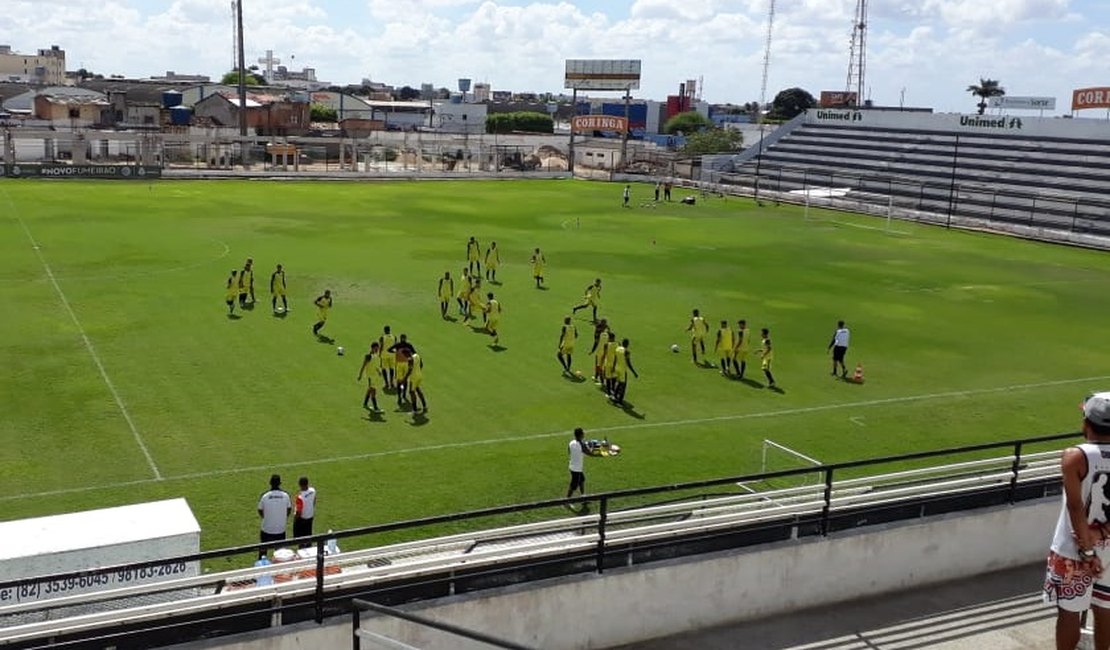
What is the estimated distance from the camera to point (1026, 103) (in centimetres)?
8325

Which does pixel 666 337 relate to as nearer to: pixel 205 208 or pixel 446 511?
pixel 446 511

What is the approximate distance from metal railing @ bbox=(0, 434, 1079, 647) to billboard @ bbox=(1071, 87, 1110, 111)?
71077 mm

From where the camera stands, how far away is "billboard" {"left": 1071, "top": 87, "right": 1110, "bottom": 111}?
7281 centimetres

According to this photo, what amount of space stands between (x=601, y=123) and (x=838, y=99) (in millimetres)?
39423

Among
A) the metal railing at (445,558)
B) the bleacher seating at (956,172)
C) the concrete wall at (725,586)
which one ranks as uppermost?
the bleacher seating at (956,172)

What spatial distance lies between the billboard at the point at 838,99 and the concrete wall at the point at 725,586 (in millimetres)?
111859

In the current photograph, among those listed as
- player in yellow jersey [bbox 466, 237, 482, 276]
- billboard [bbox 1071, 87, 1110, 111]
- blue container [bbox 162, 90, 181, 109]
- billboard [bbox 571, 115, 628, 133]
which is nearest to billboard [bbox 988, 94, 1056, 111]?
billboard [bbox 1071, 87, 1110, 111]

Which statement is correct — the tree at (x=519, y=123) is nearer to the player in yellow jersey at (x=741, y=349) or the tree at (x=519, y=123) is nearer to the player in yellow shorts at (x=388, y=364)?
the player in yellow jersey at (x=741, y=349)

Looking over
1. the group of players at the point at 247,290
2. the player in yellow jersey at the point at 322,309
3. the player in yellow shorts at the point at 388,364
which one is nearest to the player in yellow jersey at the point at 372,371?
the player in yellow shorts at the point at 388,364

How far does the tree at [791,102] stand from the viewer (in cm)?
15900

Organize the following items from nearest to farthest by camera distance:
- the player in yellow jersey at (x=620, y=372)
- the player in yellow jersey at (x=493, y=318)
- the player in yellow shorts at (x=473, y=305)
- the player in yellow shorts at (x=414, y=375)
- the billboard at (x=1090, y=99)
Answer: the player in yellow shorts at (x=414, y=375) → the player in yellow jersey at (x=620, y=372) → the player in yellow jersey at (x=493, y=318) → the player in yellow shorts at (x=473, y=305) → the billboard at (x=1090, y=99)

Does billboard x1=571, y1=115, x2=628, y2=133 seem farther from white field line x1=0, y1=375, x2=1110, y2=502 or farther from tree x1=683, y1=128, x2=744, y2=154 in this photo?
white field line x1=0, y1=375, x2=1110, y2=502

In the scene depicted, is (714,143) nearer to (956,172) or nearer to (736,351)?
(956,172)

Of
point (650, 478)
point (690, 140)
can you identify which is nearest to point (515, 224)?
point (650, 478)
